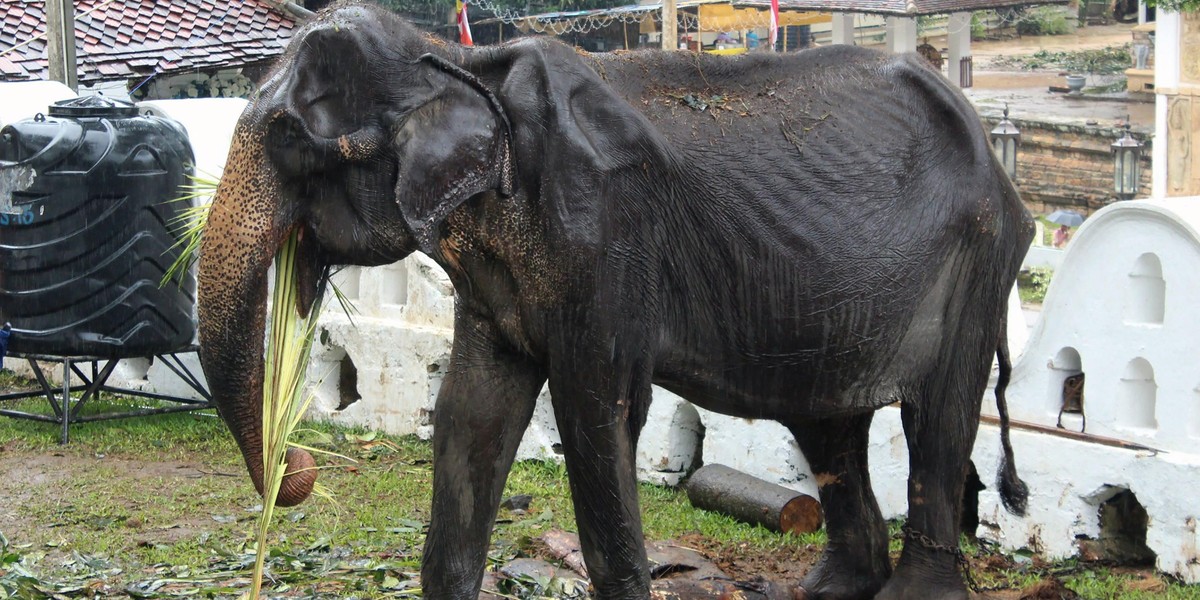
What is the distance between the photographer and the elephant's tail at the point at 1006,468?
5.68 m

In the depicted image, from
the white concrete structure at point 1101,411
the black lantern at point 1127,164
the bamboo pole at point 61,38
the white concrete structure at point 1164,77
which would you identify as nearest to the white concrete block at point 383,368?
the white concrete structure at point 1101,411

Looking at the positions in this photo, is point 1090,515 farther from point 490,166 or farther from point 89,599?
point 89,599

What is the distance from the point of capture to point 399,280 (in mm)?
8359

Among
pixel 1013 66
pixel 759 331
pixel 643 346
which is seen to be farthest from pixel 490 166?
pixel 1013 66

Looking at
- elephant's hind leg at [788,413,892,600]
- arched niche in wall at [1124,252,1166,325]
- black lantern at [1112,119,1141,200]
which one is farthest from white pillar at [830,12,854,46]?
elephant's hind leg at [788,413,892,600]

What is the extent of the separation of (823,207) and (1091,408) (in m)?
1.81

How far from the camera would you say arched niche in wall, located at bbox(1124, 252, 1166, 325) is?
589cm

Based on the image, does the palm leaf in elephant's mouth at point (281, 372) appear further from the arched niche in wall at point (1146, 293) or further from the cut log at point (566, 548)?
the arched niche in wall at point (1146, 293)

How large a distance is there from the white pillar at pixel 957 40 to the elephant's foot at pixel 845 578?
2659 centimetres

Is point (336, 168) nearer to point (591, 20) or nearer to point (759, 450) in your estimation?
point (759, 450)

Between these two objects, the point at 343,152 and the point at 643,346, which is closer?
the point at 343,152

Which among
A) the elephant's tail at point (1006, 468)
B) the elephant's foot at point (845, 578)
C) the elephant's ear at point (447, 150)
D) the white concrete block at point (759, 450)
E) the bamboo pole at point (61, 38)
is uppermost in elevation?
the bamboo pole at point (61, 38)

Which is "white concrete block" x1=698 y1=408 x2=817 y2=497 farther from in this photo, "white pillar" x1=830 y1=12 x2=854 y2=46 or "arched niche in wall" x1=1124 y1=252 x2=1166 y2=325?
"white pillar" x1=830 y1=12 x2=854 y2=46

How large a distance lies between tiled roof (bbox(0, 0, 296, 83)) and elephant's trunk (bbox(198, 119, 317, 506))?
1309 cm
